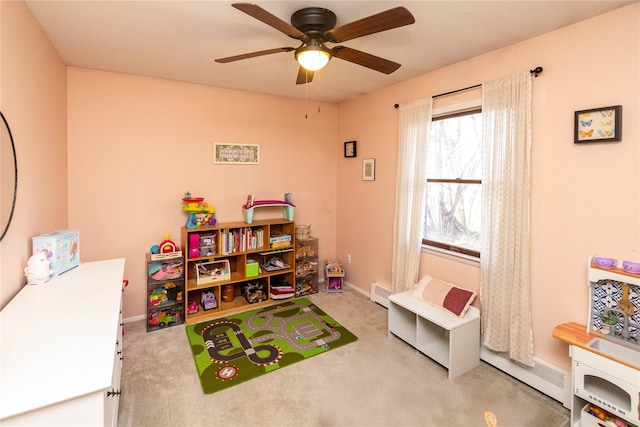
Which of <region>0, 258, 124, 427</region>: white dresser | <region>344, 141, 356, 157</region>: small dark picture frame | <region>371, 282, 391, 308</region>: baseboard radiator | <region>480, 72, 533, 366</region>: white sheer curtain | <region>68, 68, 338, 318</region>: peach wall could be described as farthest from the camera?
<region>344, 141, 356, 157</region>: small dark picture frame

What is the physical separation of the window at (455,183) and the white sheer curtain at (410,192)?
0.11 meters

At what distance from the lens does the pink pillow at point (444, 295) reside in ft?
8.20

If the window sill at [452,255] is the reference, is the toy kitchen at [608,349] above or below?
below

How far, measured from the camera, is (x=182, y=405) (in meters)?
2.03

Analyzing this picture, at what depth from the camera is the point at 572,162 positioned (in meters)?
2.02

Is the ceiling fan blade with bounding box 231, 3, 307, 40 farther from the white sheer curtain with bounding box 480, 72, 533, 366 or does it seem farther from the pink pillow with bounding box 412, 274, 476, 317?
the pink pillow with bounding box 412, 274, 476, 317

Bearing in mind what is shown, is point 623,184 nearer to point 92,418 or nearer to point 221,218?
point 92,418

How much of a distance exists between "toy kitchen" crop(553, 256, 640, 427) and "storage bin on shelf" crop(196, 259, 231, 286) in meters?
2.95

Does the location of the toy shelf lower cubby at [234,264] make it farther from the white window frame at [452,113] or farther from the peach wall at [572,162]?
the peach wall at [572,162]

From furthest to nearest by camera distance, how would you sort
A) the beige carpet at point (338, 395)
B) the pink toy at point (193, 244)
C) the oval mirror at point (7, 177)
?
the pink toy at point (193, 244)
the beige carpet at point (338, 395)
the oval mirror at point (7, 177)

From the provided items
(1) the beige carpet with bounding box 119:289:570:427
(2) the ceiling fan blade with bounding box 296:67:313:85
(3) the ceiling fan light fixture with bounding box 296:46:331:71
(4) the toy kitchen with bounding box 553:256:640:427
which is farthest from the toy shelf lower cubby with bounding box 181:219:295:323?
(4) the toy kitchen with bounding box 553:256:640:427

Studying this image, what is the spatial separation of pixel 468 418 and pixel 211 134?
3.42 m

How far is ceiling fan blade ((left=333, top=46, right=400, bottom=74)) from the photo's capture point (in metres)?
1.83

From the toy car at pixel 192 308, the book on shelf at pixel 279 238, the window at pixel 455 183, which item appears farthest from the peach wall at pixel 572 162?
the toy car at pixel 192 308
